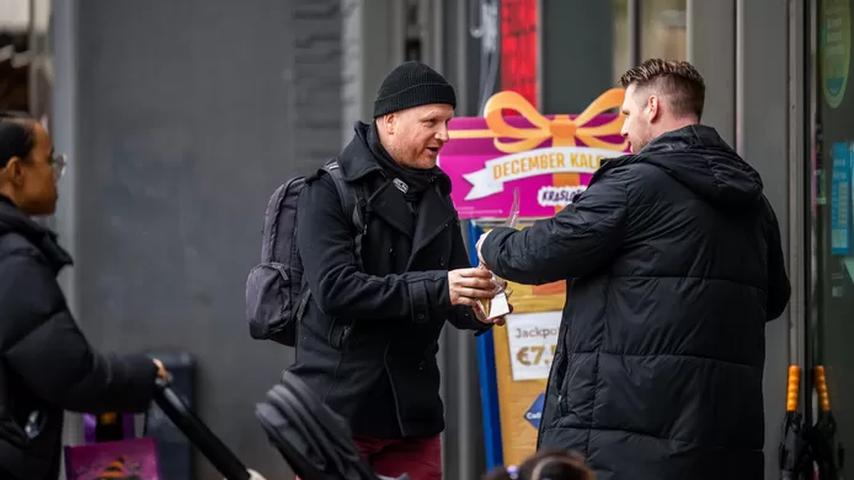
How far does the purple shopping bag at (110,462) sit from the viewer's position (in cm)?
436

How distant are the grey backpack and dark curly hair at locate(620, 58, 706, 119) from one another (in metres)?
0.91

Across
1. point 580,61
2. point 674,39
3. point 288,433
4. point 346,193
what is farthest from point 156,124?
point 288,433

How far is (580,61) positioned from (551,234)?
2.98 m

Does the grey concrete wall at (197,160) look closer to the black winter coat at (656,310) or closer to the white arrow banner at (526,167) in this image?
the white arrow banner at (526,167)

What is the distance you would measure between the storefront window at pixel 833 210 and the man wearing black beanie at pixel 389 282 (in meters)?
1.55

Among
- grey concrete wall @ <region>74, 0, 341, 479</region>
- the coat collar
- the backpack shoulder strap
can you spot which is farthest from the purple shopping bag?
grey concrete wall @ <region>74, 0, 341, 479</region>

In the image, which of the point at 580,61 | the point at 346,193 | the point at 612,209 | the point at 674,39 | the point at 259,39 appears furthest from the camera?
the point at 259,39

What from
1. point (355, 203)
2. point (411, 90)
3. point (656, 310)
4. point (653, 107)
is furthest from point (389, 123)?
point (656, 310)

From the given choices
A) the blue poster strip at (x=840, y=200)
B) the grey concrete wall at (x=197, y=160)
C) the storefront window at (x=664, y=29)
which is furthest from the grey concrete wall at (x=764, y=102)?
the grey concrete wall at (x=197, y=160)

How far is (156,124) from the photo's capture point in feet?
29.7

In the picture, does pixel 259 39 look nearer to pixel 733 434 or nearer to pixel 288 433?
pixel 733 434

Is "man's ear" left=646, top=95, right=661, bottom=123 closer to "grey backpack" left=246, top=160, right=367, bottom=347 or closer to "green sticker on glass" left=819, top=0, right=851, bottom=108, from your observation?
"grey backpack" left=246, top=160, right=367, bottom=347

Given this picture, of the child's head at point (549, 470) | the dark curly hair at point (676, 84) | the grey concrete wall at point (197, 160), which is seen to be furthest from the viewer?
the grey concrete wall at point (197, 160)

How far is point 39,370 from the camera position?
4.26m
